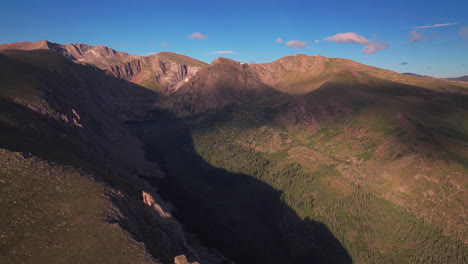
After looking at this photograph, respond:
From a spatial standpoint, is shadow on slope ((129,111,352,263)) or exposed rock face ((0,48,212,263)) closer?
exposed rock face ((0,48,212,263))

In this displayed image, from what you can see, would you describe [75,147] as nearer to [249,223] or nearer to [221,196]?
[249,223]

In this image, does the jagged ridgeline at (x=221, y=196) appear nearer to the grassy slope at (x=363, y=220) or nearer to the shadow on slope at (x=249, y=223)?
the grassy slope at (x=363, y=220)

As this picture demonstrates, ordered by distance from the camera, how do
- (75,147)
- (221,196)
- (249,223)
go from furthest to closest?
(221,196) < (249,223) < (75,147)

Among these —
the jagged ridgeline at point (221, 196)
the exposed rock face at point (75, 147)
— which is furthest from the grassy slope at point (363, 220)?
the exposed rock face at point (75, 147)

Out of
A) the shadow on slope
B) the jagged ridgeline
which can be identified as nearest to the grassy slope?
the jagged ridgeline

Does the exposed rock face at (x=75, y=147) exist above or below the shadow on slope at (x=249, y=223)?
above

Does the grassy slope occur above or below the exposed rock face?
below

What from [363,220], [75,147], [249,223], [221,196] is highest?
[75,147]

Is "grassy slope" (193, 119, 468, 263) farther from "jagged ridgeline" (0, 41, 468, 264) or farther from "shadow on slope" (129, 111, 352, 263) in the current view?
"shadow on slope" (129, 111, 352, 263)

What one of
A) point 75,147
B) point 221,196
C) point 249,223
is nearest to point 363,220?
point 249,223
